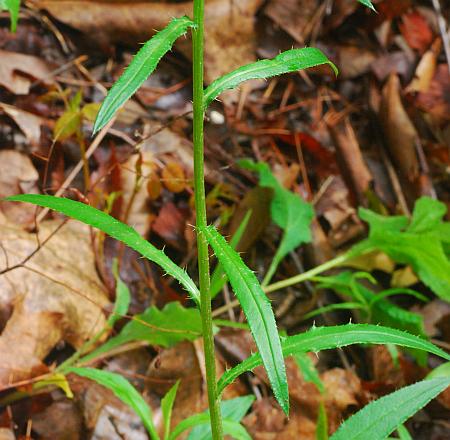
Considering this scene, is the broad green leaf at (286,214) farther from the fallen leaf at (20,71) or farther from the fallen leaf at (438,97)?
the fallen leaf at (438,97)

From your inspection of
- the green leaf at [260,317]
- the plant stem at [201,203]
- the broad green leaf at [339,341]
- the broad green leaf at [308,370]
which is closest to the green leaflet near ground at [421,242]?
the broad green leaf at [308,370]

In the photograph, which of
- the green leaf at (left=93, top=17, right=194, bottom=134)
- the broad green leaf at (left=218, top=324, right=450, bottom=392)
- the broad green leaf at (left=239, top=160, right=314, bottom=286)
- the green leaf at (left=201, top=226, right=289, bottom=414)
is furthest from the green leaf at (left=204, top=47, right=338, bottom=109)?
the broad green leaf at (left=239, top=160, right=314, bottom=286)

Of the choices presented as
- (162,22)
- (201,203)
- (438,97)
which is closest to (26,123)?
(162,22)

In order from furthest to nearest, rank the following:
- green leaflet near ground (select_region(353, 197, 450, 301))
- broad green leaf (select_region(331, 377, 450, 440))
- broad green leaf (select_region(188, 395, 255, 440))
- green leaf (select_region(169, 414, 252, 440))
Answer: green leaflet near ground (select_region(353, 197, 450, 301)) < broad green leaf (select_region(188, 395, 255, 440)) < green leaf (select_region(169, 414, 252, 440)) < broad green leaf (select_region(331, 377, 450, 440))

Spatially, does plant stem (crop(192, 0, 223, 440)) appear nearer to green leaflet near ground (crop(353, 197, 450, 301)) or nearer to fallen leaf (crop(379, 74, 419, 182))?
green leaflet near ground (crop(353, 197, 450, 301))

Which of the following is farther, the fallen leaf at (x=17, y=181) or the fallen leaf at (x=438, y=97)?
the fallen leaf at (x=438, y=97)

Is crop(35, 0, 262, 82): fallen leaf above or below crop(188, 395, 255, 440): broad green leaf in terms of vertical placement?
above

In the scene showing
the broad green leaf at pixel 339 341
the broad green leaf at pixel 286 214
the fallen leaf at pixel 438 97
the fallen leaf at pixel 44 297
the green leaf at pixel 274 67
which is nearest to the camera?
the green leaf at pixel 274 67
